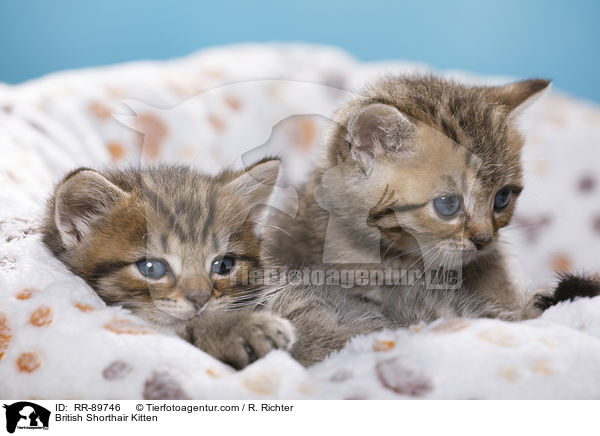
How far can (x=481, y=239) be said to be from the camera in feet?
3.97

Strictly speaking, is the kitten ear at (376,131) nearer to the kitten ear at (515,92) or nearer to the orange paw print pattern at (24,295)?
the kitten ear at (515,92)

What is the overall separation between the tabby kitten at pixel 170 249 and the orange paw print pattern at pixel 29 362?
0.17m

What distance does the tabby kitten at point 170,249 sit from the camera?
40.1 inches

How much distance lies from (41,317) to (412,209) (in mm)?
722

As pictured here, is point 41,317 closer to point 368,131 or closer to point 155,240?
point 155,240

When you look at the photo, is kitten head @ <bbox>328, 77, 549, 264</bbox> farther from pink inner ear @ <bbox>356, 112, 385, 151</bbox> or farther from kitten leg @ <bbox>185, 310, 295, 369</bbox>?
kitten leg @ <bbox>185, 310, 295, 369</bbox>

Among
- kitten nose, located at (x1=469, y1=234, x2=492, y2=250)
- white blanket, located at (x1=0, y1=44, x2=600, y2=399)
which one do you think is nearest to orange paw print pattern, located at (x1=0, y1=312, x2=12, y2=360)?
white blanket, located at (x1=0, y1=44, x2=600, y2=399)

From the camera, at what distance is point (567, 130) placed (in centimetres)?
220

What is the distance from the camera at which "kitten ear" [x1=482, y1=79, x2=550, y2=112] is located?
136 cm

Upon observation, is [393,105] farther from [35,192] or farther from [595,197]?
[595,197]

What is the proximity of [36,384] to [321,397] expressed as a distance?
0.45 m

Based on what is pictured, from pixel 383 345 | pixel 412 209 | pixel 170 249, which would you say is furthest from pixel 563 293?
pixel 170 249
